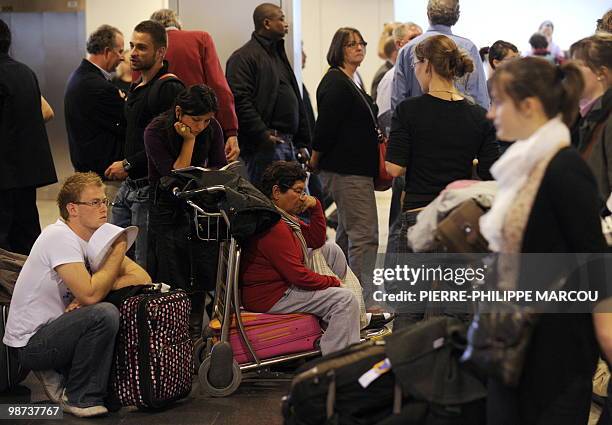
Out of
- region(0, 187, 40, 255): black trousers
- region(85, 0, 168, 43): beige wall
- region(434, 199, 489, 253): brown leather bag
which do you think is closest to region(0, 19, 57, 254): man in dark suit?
region(0, 187, 40, 255): black trousers

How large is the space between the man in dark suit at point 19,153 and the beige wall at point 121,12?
8.45 feet

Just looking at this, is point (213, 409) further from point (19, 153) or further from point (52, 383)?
point (19, 153)

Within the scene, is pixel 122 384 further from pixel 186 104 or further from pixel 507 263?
pixel 507 263

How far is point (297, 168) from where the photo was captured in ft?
14.9

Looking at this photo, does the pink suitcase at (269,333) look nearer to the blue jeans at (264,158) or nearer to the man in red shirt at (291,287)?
the man in red shirt at (291,287)

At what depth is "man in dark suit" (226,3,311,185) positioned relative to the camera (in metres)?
5.97

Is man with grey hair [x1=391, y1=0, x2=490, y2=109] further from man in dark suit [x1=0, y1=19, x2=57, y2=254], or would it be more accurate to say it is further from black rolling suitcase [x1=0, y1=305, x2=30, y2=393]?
black rolling suitcase [x1=0, y1=305, x2=30, y2=393]

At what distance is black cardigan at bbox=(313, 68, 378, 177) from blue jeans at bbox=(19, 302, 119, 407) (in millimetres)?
1850

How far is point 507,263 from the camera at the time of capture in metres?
2.49

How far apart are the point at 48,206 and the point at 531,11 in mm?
7550

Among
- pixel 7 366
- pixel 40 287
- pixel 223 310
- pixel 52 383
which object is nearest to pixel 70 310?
pixel 40 287

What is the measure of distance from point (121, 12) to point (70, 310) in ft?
15.0

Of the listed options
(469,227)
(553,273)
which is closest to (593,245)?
(553,273)

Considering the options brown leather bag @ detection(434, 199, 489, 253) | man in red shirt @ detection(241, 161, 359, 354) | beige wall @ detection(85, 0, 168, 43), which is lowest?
man in red shirt @ detection(241, 161, 359, 354)
